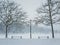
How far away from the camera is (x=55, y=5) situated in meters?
9.70

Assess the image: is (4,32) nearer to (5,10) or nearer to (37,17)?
(5,10)

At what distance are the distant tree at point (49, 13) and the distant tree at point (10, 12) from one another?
1500 mm

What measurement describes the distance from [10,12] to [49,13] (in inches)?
133

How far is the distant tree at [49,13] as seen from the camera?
9430mm

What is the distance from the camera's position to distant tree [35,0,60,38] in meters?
9.43

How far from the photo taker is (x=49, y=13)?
952 cm

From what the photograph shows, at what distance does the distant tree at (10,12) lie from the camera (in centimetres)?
1027

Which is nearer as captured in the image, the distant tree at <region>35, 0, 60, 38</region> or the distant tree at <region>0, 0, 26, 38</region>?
the distant tree at <region>35, 0, 60, 38</region>

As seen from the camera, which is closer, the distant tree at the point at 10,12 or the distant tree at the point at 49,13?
the distant tree at the point at 49,13

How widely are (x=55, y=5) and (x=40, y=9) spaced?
1.25m

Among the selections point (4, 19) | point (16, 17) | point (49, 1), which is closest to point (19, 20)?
point (16, 17)

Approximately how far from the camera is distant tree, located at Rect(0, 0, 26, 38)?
10.3 meters

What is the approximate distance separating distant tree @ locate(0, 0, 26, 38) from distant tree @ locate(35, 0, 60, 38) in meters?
1.50

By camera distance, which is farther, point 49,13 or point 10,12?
point 10,12
